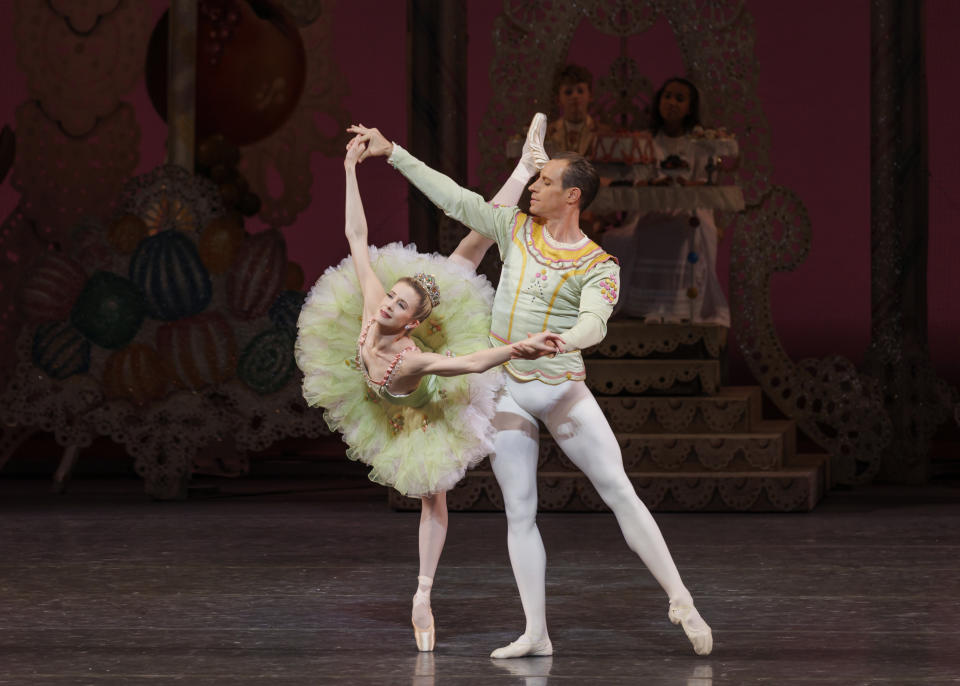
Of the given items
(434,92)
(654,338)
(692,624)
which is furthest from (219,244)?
(692,624)

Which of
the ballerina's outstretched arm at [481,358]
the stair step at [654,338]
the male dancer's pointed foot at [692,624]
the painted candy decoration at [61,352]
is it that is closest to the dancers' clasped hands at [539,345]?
the ballerina's outstretched arm at [481,358]

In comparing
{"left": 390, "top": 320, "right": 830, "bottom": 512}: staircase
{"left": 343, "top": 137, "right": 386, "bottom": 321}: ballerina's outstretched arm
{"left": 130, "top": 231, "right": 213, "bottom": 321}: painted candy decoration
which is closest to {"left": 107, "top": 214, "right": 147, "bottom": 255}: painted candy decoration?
{"left": 130, "top": 231, "right": 213, "bottom": 321}: painted candy decoration

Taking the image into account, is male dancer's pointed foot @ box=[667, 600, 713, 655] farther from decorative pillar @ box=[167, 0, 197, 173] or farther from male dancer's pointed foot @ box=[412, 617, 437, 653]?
decorative pillar @ box=[167, 0, 197, 173]

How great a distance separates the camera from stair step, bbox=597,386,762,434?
7777 millimetres

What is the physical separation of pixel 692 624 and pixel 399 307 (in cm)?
121

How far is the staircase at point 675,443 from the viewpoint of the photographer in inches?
297

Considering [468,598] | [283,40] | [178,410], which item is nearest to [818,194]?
[283,40]

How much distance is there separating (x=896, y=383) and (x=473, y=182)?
271cm

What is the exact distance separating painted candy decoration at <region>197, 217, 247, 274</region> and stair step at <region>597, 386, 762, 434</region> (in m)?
2.01

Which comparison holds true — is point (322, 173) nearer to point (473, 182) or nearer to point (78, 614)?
point (473, 182)

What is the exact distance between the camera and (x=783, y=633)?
4.77 metres

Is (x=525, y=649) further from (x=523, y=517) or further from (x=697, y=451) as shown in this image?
(x=697, y=451)

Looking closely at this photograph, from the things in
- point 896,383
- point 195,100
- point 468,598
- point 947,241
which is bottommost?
point 468,598

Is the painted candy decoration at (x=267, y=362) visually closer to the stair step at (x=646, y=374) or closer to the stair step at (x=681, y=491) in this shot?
the stair step at (x=681, y=491)
